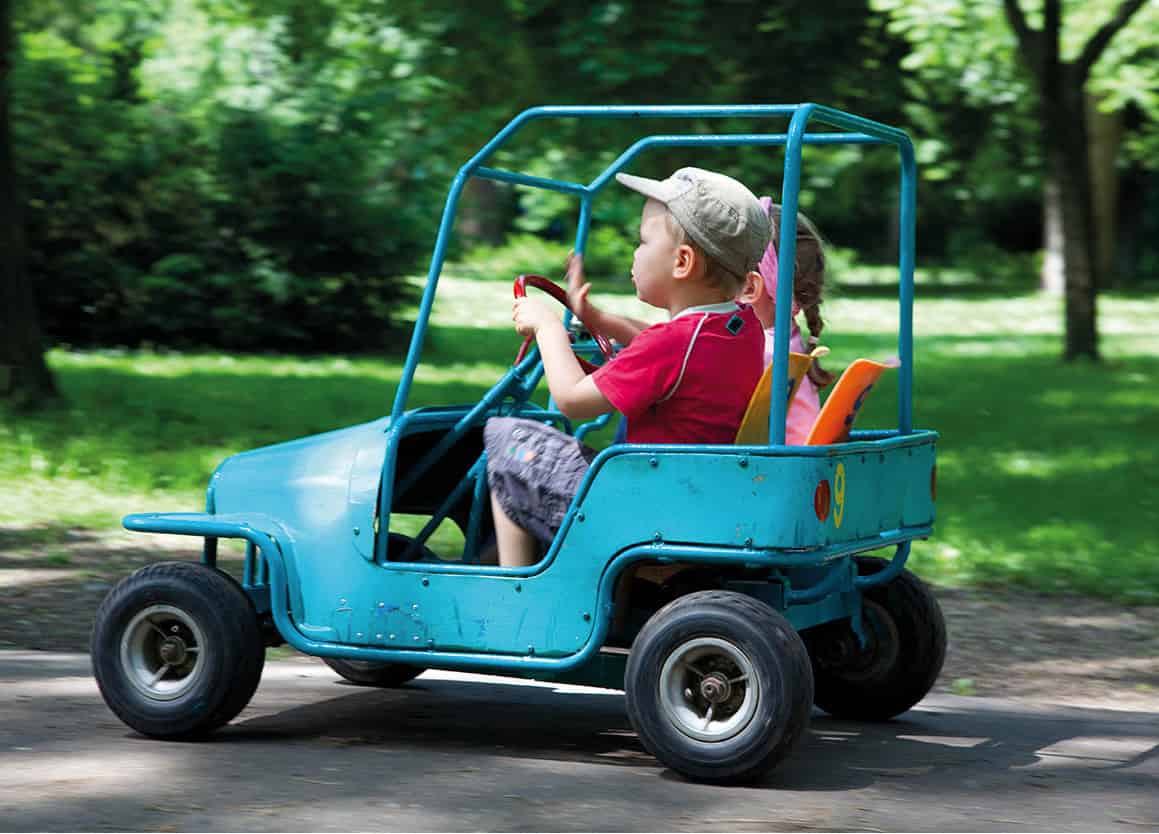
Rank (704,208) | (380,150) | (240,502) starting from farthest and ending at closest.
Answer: (380,150)
(240,502)
(704,208)

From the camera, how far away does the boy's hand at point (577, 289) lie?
15.4 feet

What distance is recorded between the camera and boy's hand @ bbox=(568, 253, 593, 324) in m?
4.69

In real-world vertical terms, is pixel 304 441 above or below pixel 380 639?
above

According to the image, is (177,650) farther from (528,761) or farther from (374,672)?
(374,672)

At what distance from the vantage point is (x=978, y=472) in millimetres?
12102

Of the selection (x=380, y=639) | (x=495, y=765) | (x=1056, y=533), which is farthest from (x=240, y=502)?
(x=1056, y=533)

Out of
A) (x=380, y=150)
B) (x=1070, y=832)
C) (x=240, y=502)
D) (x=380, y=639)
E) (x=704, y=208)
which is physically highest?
(x=380, y=150)

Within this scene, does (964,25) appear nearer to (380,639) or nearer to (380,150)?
(380,150)

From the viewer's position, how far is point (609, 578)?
15.5ft

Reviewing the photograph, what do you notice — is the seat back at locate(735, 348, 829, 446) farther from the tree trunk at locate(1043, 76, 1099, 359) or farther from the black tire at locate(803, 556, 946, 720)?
the tree trunk at locate(1043, 76, 1099, 359)

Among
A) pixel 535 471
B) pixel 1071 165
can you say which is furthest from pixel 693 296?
pixel 1071 165

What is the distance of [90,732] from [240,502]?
749 millimetres

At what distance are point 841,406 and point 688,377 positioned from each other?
453mm

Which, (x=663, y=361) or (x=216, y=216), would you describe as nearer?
(x=663, y=361)
